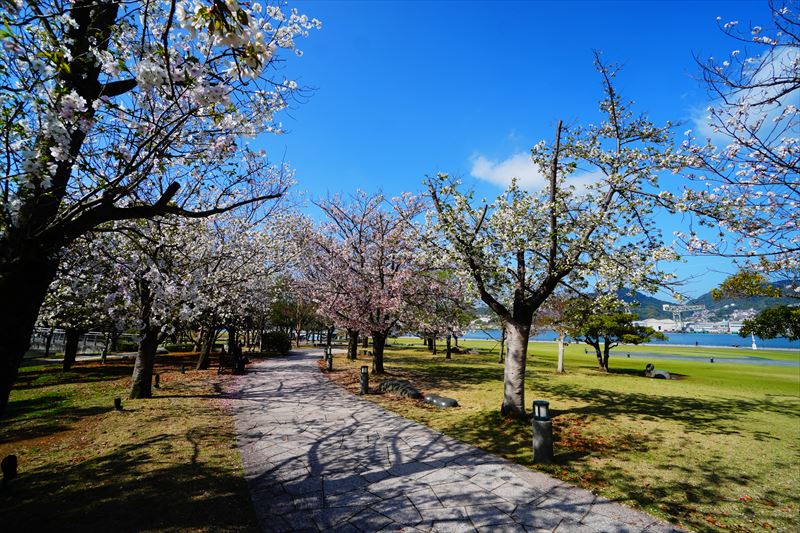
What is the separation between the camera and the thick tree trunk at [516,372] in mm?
10188

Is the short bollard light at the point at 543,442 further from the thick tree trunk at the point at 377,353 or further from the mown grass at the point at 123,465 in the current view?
the thick tree trunk at the point at 377,353

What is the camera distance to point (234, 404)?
11.9 m

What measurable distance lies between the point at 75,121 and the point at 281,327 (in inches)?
1772

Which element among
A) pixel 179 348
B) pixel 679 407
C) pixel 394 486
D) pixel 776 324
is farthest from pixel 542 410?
pixel 179 348

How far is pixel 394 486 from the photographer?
5.86 metres

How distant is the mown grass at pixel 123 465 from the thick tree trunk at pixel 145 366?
1.45 ft

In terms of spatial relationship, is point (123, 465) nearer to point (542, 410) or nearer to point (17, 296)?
point (17, 296)

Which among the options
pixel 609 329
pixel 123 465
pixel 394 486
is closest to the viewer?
pixel 394 486

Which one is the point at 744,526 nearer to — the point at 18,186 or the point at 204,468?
the point at 204,468

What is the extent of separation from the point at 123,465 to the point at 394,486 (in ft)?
17.2

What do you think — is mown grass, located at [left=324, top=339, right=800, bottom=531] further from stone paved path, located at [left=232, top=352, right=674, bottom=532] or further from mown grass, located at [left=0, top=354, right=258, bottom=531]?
→ mown grass, located at [left=0, top=354, right=258, bottom=531]

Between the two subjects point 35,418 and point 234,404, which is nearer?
point 35,418

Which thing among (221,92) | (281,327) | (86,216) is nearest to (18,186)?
(86,216)

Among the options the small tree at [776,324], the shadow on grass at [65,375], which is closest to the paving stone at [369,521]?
the shadow on grass at [65,375]
